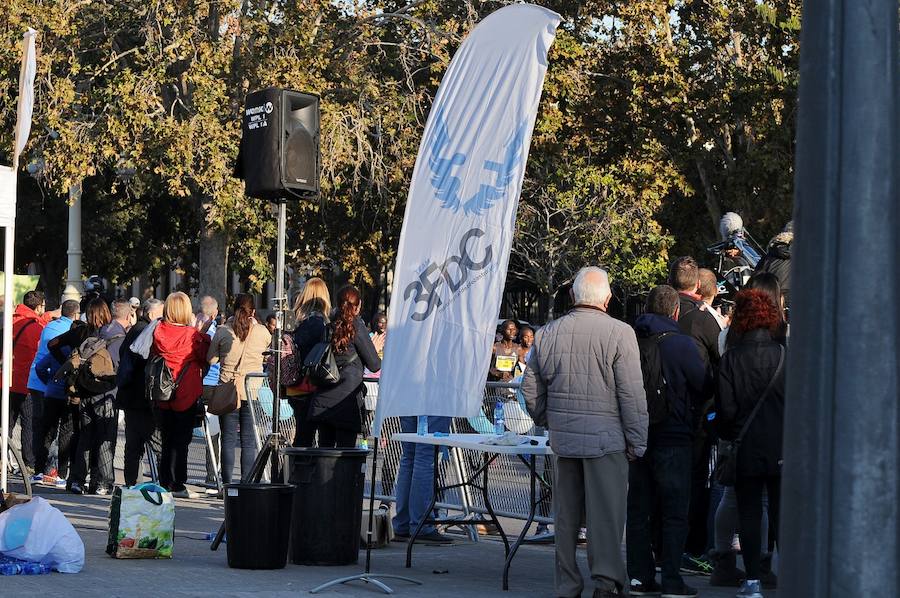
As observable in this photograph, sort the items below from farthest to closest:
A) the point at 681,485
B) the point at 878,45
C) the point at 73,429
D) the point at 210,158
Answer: the point at 210,158
the point at 73,429
the point at 681,485
the point at 878,45

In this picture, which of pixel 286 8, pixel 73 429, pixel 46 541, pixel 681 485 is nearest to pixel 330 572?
pixel 46 541

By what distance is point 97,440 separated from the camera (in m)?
13.9

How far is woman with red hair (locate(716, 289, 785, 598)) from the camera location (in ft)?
26.0

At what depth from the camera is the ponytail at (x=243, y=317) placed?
13172 millimetres

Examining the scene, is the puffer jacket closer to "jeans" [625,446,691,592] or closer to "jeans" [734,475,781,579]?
"jeans" [625,446,691,592]

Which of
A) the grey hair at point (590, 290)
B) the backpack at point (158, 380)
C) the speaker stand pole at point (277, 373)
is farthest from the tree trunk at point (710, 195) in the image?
the grey hair at point (590, 290)

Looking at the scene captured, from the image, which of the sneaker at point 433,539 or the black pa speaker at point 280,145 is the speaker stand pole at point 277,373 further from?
the sneaker at point 433,539

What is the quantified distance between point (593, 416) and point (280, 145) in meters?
3.32

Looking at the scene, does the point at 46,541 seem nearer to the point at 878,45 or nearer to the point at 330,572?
the point at 330,572

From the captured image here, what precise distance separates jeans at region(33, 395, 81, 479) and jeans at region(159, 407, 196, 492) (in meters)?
1.22

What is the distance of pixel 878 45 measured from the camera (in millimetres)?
2639

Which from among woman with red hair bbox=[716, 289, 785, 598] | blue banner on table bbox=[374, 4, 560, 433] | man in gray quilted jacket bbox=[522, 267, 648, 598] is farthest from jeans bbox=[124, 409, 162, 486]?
woman with red hair bbox=[716, 289, 785, 598]

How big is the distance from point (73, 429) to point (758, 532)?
8.42 metres

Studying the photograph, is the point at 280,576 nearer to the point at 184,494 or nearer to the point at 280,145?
the point at 280,145
